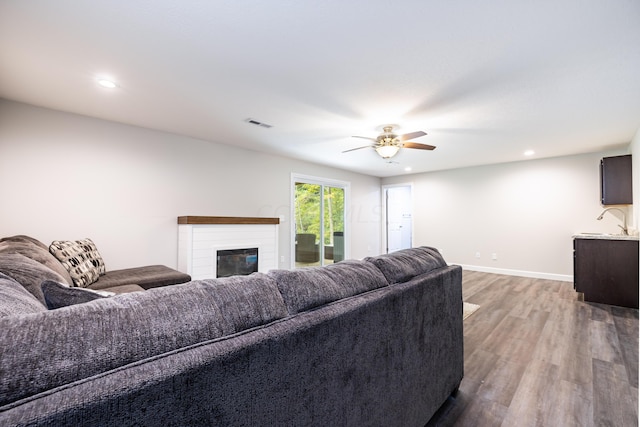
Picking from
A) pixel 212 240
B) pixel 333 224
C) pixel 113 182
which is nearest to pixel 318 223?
pixel 333 224

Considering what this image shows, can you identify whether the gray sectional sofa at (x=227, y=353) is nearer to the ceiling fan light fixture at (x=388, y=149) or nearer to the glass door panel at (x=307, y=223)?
the ceiling fan light fixture at (x=388, y=149)

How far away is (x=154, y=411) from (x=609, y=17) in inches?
108

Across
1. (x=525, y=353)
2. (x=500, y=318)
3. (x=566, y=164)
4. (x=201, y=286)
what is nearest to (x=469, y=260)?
(x=566, y=164)

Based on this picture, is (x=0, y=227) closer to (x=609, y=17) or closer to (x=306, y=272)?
(x=306, y=272)

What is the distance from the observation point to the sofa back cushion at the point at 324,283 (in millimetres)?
966

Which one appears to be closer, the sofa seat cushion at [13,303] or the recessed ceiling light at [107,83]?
the sofa seat cushion at [13,303]

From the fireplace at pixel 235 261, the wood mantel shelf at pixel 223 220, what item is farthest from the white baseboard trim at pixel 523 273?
the fireplace at pixel 235 261

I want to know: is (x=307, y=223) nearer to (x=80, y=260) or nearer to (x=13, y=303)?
(x=80, y=260)

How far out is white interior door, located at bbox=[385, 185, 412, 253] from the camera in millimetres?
7785

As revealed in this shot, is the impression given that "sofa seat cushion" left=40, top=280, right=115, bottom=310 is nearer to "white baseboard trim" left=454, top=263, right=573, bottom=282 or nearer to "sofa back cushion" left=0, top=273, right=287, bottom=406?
"sofa back cushion" left=0, top=273, right=287, bottom=406

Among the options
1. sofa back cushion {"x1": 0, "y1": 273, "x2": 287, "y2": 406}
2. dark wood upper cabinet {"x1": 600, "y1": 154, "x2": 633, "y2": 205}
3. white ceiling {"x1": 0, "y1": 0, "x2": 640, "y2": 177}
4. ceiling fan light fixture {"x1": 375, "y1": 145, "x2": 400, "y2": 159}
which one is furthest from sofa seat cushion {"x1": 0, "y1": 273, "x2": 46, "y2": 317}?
dark wood upper cabinet {"x1": 600, "y1": 154, "x2": 633, "y2": 205}

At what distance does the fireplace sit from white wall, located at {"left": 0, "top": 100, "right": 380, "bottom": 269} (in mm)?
614

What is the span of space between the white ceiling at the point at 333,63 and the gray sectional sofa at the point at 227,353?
59.0 inches

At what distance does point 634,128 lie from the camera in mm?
3547
